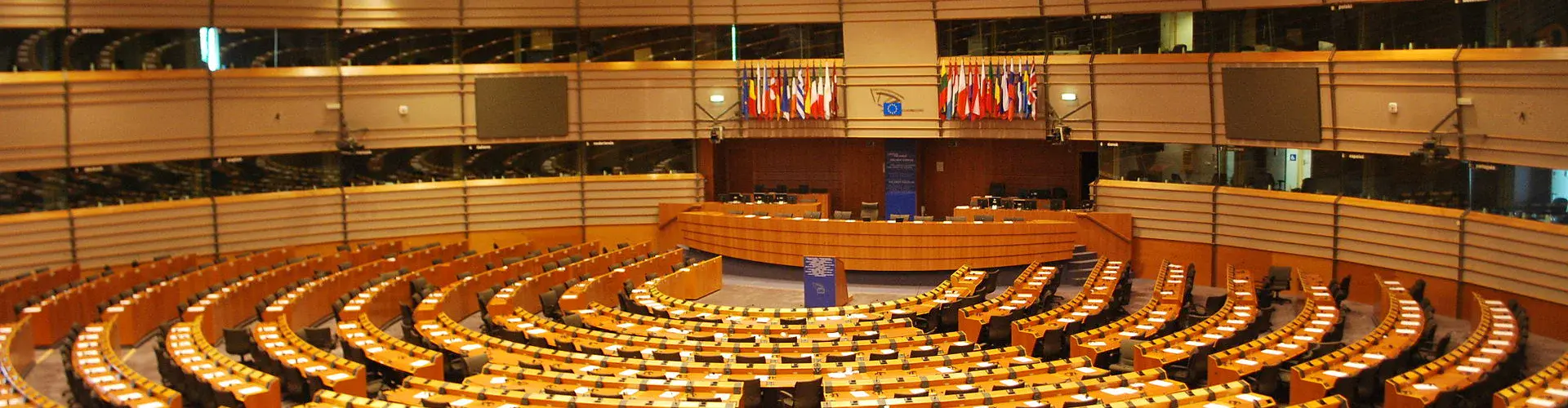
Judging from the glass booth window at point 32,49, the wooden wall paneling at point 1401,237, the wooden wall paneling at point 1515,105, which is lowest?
the wooden wall paneling at point 1401,237

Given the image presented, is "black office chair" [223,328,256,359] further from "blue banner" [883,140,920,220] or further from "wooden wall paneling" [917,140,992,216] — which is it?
A: "wooden wall paneling" [917,140,992,216]

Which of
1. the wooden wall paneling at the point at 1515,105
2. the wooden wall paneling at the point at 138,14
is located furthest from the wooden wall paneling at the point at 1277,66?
the wooden wall paneling at the point at 138,14

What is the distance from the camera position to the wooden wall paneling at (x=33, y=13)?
28047 millimetres

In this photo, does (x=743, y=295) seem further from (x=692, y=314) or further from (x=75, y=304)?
(x=75, y=304)

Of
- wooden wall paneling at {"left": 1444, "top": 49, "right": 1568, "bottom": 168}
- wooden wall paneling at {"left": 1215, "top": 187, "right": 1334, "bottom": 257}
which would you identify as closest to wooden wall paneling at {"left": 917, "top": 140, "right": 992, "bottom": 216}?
wooden wall paneling at {"left": 1215, "top": 187, "right": 1334, "bottom": 257}

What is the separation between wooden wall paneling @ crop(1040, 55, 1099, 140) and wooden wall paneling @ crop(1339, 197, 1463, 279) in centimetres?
602

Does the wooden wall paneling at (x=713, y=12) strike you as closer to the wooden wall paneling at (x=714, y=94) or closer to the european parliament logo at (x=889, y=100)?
the wooden wall paneling at (x=714, y=94)

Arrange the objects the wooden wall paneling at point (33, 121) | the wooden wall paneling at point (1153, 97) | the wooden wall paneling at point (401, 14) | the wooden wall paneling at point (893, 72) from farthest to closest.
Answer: the wooden wall paneling at point (893, 72), the wooden wall paneling at point (401, 14), the wooden wall paneling at point (1153, 97), the wooden wall paneling at point (33, 121)

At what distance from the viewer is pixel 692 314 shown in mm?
23125

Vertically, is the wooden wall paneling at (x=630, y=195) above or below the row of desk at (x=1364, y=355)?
above

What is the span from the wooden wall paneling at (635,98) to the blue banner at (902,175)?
512 centimetres

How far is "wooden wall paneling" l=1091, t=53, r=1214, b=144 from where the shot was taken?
29.7 m

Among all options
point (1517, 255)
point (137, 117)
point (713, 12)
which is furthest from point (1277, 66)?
point (137, 117)

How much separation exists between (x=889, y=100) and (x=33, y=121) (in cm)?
1839
